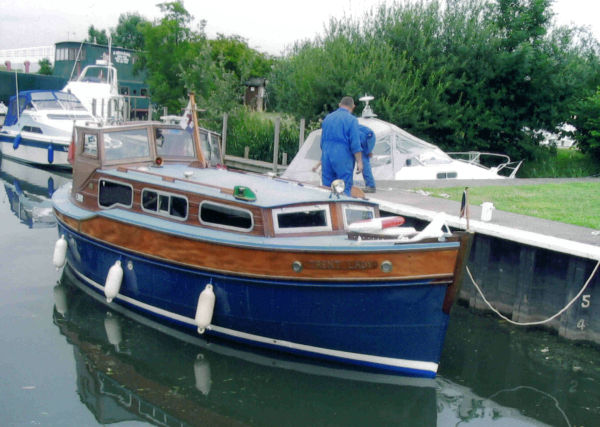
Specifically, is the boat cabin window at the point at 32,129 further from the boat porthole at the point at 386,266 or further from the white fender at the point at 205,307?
the boat porthole at the point at 386,266

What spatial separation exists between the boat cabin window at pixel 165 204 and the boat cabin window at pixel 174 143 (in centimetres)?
152

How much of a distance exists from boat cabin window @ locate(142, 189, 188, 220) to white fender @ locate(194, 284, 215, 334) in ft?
3.59

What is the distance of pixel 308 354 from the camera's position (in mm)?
7355

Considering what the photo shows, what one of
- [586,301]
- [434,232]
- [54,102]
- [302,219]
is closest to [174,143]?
[302,219]

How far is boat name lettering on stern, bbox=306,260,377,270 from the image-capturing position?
21.5 ft

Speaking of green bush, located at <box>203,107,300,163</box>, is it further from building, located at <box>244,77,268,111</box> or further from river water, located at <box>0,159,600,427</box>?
building, located at <box>244,77,268,111</box>

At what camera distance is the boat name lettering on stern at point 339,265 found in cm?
654

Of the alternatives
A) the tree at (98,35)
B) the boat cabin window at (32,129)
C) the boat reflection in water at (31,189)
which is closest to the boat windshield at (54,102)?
the boat cabin window at (32,129)

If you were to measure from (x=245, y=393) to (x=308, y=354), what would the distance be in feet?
2.90

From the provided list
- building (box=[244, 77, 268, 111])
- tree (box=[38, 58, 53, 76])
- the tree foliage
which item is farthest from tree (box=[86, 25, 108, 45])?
the tree foliage

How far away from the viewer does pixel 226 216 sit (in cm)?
762

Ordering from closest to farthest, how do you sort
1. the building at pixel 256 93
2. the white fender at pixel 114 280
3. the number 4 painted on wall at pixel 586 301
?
the number 4 painted on wall at pixel 586 301 → the white fender at pixel 114 280 → the building at pixel 256 93

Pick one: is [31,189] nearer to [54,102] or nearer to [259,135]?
[54,102]

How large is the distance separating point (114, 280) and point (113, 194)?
129cm
